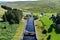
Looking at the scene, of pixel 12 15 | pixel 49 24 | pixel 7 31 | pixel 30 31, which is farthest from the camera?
pixel 12 15

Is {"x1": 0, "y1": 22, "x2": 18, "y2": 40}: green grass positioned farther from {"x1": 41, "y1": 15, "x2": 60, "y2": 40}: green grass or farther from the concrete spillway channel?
{"x1": 41, "y1": 15, "x2": 60, "y2": 40}: green grass

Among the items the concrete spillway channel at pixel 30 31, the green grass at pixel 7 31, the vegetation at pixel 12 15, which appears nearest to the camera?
the green grass at pixel 7 31

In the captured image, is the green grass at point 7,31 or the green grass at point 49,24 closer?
the green grass at point 49,24

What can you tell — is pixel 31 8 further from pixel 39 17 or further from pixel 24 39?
pixel 24 39

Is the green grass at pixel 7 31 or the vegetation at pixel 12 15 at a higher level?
the vegetation at pixel 12 15

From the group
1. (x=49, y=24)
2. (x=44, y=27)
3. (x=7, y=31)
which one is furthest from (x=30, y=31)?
(x=7, y=31)

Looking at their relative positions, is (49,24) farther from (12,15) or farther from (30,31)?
(12,15)

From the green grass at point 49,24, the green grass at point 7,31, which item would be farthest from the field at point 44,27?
the green grass at point 7,31

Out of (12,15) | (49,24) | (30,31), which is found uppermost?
(12,15)

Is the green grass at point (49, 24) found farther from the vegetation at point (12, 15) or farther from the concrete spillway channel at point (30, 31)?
the vegetation at point (12, 15)

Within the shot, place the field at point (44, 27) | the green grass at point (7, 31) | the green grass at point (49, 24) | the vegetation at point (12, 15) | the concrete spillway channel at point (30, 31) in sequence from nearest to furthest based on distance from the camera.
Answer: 1. the green grass at point (49, 24)
2. the field at point (44, 27)
3. the green grass at point (7, 31)
4. the concrete spillway channel at point (30, 31)
5. the vegetation at point (12, 15)
